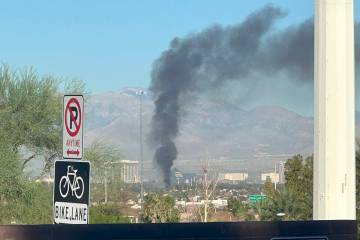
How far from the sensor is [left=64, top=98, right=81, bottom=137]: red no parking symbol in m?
9.45

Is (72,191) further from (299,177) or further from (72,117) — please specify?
(299,177)

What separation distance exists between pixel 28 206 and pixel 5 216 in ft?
A: 2.73

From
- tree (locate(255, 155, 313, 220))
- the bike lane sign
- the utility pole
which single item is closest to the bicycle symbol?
the bike lane sign

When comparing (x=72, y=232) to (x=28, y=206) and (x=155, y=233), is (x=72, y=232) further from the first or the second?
(x=28, y=206)

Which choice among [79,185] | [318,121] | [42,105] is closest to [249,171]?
[42,105]

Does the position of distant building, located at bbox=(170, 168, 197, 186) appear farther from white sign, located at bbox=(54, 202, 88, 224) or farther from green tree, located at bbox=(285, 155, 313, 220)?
white sign, located at bbox=(54, 202, 88, 224)

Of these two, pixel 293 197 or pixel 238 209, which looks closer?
pixel 293 197

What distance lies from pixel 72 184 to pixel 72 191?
0.07m

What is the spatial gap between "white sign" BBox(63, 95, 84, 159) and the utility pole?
5.98 meters

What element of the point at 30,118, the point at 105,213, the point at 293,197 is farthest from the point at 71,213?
the point at 293,197

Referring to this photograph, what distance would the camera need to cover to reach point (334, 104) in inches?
579

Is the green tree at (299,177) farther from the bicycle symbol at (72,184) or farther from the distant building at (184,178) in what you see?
the bicycle symbol at (72,184)

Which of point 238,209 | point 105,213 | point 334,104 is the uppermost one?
point 334,104

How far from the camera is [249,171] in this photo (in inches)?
→ 3196
